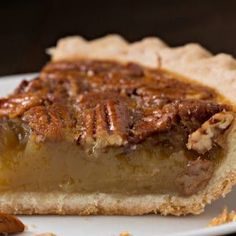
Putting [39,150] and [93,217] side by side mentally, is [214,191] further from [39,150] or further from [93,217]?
[39,150]

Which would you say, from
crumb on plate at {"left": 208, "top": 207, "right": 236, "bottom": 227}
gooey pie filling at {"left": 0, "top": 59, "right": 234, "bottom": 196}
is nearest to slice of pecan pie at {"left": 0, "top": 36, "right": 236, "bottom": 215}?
gooey pie filling at {"left": 0, "top": 59, "right": 234, "bottom": 196}

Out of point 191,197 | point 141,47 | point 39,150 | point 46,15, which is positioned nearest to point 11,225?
point 39,150

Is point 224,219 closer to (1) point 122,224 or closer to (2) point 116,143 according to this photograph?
(1) point 122,224

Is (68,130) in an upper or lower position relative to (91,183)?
upper

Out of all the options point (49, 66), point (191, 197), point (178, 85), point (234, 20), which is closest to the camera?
point (191, 197)

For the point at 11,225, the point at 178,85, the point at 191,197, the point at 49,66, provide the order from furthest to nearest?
the point at 49,66
the point at 178,85
the point at 191,197
the point at 11,225

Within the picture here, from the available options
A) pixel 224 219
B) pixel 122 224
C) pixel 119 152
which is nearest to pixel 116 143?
pixel 119 152

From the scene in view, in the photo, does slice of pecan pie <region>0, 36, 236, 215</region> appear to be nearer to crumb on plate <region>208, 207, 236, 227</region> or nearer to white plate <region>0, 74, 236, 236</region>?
white plate <region>0, 74, 236, 236</region>
